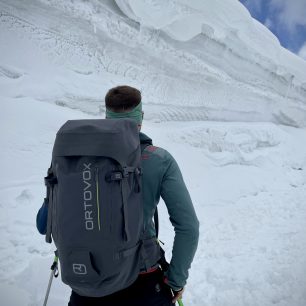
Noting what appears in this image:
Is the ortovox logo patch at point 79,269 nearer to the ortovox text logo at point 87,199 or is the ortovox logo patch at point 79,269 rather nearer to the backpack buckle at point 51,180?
the ortovox text logo at point 87,199

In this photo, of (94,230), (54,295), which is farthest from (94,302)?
(54,295)

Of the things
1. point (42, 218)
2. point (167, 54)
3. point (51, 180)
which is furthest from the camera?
point (167, 54)

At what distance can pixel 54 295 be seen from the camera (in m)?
2.64

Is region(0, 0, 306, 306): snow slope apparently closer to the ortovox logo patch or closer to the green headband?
the ortovox logo patch

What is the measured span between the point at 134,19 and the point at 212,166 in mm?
5132

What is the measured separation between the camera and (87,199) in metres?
1.09

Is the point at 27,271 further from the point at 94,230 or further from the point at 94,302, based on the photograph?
the point at 94,230

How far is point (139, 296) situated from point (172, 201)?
1.51 feet

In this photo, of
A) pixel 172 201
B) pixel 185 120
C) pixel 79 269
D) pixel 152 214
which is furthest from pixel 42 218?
pixel 185 120

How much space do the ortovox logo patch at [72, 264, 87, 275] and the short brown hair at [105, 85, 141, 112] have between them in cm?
71

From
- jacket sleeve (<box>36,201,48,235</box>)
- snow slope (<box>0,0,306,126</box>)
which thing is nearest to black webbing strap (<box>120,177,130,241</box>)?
jacket sleeve (<box>36,201,48,235</box>)

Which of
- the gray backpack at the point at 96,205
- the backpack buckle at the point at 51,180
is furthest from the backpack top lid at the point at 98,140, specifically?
the backpack buckle at the point at 51,180

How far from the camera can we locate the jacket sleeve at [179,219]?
1280 mm

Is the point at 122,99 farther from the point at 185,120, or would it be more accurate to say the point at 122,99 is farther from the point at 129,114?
the point at 185,120
